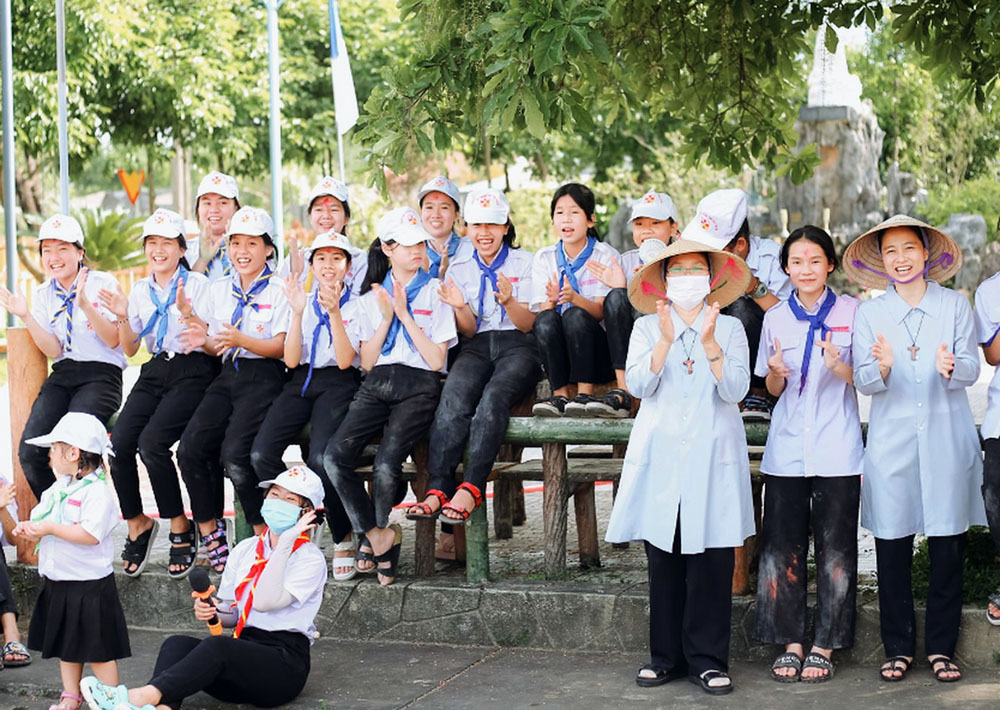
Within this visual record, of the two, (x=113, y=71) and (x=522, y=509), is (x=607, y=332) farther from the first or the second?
(x=113, y=71)

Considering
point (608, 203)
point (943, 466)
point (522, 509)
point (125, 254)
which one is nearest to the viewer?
point (943, 466)

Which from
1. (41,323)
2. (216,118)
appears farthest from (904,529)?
(216,118)

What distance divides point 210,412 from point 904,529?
3.27 metres

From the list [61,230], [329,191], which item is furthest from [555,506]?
[61,230]

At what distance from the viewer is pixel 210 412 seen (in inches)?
274

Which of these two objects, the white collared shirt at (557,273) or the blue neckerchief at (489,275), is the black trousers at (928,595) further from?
the blue neckerchief at (489,275)

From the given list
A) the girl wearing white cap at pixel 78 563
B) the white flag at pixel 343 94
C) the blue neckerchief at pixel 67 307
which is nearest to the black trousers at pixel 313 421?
the girl wearing white cap at pixel 78 563

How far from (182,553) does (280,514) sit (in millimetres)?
1630

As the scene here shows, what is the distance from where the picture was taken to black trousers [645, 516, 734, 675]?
5.75 m

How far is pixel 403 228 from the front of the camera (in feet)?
22.3

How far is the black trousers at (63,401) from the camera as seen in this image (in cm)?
718

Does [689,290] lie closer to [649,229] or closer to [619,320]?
[619,320]

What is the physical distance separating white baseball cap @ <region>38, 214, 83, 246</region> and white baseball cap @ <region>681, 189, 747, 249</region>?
307 centimetres

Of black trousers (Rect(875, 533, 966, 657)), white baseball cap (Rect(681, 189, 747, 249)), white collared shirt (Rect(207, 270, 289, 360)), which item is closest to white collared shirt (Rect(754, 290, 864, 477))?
black trousers (Rect(875, 533, 966, 657))
